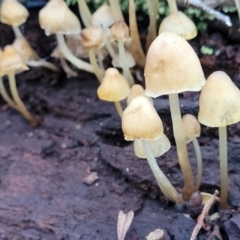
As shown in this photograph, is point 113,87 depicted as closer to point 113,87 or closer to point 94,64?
point 113,87

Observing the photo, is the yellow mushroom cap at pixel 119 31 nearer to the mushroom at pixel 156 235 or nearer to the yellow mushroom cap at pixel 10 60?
the yellow mushroom cap at pixel 10 60

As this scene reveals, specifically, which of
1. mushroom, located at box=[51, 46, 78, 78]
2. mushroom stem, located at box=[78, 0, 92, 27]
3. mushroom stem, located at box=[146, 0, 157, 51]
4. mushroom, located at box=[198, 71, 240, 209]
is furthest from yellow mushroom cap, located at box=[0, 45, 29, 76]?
mushroom, located at box=[198, 71, 240, 209]

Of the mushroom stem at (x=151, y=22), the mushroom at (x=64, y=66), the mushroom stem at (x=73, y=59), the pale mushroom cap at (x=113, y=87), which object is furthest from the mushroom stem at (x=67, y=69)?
the pale mushroom cap at (x=113, y=87)

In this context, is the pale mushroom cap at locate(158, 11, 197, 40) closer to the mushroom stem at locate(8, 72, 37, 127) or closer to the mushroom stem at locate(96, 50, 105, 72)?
→ the mushroom stem at locate(96, 50, 105, 72)

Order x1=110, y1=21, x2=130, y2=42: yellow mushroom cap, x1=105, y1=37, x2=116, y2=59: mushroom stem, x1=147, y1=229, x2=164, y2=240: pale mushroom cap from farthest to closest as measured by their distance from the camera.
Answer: x1=105, y1=37, x2=116, y2=59: mushroom stem
x1=110, y1=21, x2=130, y2=42: yellow mushroom cap
x1=147, y1=229, x2=164, y2=240: pale mushroom cap

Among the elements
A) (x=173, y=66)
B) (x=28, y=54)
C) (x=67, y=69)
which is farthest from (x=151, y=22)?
(x=173, y=66)

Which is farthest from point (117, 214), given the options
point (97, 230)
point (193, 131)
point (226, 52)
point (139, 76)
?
point (226, 52)

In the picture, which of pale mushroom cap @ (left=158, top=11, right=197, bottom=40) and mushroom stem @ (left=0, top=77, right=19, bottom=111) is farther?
mushroom stem @ (left=0, top=77, right=19, bottom=111)

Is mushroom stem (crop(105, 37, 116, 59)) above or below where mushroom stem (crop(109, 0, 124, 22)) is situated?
below
